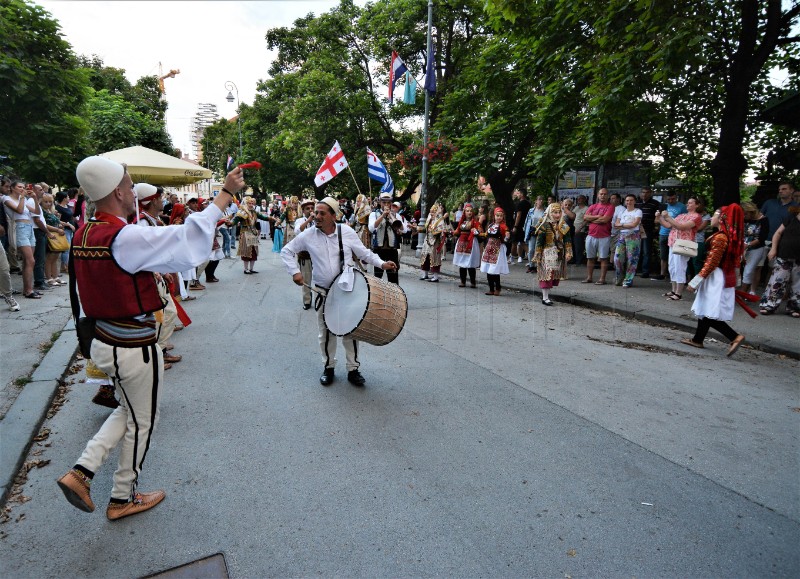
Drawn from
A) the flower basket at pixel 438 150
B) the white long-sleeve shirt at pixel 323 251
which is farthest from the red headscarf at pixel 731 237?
the flower basket at pixel 438 150

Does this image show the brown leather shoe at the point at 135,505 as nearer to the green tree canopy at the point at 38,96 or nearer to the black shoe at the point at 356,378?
the black shoe at the point at 356,378

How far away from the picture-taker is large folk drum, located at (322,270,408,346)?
4578 millimetres

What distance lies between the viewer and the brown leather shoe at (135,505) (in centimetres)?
296

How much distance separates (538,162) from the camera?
12.9m

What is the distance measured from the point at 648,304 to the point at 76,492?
9.38 meters

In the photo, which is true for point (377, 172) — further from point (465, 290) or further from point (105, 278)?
point (105, 278)

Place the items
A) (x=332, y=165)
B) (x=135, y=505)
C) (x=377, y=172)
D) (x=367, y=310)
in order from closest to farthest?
(x=135, y=505) → (x=367, y=310) → (x=332, y=165) → (x=377, y=172)

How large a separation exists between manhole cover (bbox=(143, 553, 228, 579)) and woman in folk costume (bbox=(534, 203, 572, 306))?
8.32 meters

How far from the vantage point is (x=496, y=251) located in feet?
35.6

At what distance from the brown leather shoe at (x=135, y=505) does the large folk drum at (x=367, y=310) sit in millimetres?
2041

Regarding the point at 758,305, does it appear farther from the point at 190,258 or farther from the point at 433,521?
the point at 190,258

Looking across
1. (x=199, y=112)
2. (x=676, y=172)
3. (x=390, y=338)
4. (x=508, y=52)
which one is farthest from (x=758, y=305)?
(x=199, y=112)

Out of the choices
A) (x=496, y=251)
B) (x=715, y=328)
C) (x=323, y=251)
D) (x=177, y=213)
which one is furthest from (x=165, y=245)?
(x=496, y=251)

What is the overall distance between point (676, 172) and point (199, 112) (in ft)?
530
